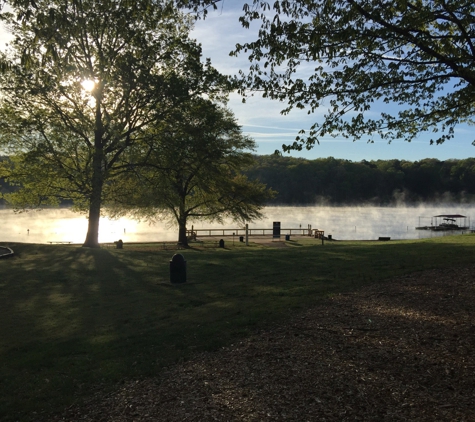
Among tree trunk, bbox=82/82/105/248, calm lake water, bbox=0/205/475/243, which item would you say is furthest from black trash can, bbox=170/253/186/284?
calm lake water, bbox=0/205/475/243

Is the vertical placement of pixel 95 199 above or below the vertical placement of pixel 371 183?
below

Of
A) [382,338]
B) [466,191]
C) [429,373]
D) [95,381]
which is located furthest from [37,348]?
[466,191]

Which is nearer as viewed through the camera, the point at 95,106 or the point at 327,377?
the point at 327,377

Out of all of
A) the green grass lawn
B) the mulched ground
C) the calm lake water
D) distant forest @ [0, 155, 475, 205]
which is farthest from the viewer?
distant forest @ [0, 155, 475, 205]

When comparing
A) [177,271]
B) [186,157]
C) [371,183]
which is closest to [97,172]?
[186,157]

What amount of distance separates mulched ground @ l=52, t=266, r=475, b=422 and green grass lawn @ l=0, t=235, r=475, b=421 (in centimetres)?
Answer: 61

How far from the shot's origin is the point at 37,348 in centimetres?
728

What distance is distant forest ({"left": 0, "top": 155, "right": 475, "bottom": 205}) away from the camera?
14225 cm

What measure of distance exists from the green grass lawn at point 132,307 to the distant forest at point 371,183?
416 feet

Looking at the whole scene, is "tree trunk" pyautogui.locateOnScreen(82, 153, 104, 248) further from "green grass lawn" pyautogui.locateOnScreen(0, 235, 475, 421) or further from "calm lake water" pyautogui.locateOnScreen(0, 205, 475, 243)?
"calm lake water" pyautogui.locateOnScreen(0, 205, 475, 243)

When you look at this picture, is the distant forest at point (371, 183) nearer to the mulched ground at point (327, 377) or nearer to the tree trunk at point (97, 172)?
the tree trunk at point (97, 172)

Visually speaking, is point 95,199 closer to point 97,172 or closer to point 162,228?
point 97,172

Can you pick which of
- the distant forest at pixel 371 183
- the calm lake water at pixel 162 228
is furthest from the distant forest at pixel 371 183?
the calm lake water at pixel 162 228

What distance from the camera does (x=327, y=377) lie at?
17.0 feet
